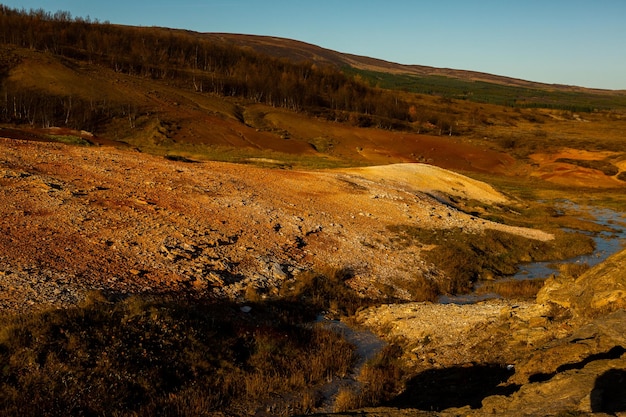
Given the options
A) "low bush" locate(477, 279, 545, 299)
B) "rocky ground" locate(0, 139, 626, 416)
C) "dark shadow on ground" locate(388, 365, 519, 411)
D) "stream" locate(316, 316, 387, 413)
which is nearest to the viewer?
"dark shadow on ground" locate(388, 365, 519, 411)

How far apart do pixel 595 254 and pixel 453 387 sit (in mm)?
23244

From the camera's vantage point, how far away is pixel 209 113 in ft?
318

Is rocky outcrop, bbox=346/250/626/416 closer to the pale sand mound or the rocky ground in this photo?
the rocky ground

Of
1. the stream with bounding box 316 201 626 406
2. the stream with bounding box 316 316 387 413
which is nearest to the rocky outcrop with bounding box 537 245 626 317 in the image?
the stream with bounding box 316 201 626 406

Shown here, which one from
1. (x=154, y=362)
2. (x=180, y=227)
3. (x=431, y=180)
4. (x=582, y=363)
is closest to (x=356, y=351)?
(x=154, y=362)

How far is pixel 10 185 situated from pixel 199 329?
495 inches

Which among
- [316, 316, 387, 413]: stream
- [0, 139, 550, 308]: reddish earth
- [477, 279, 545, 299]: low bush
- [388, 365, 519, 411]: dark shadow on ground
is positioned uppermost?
[0, 139, 550, 308]: reddish earth

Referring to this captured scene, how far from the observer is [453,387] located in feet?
37.0

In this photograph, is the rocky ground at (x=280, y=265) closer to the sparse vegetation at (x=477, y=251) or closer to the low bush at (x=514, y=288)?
the sparse vegetation at (x=477, y=251)

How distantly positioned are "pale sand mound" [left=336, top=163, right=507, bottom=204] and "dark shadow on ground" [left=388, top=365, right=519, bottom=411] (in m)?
27.6

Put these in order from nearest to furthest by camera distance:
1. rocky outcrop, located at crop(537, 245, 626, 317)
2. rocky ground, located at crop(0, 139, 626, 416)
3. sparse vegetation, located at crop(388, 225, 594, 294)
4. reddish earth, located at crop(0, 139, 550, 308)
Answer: rocky ground, located at crop(0, 139, 626, 416)
rocky outcrop, located at crop(537, 245, 626, 317)
reddish earth, located at crop(0, 139, 550, 308)
sparse vegetation, located at crop(388, 225, 594, 294)

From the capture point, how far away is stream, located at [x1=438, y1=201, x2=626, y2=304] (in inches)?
→ 800

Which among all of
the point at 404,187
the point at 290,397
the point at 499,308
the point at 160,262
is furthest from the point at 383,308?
the point at 404,187

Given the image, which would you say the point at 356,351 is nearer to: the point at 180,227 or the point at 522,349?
the point at 522,349
